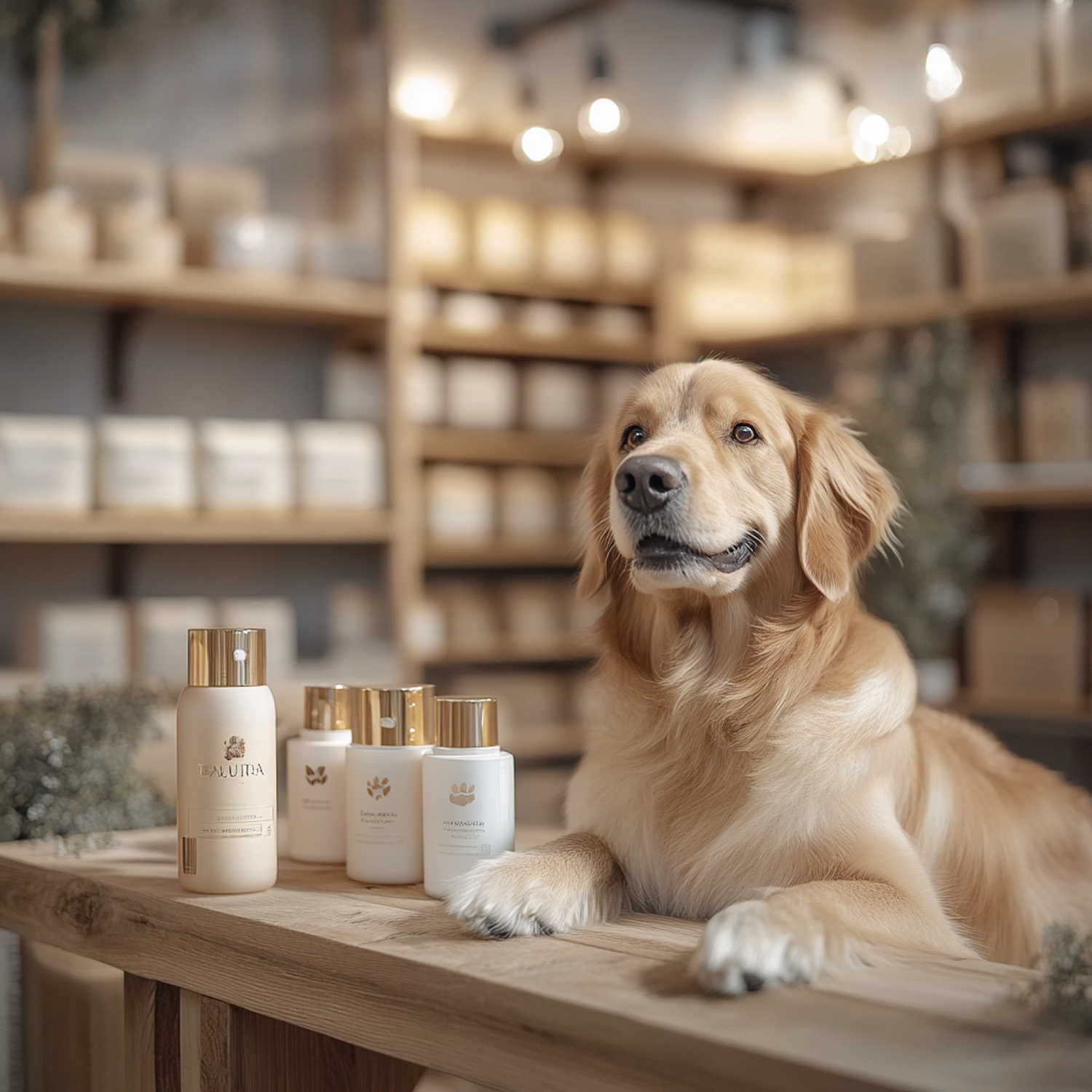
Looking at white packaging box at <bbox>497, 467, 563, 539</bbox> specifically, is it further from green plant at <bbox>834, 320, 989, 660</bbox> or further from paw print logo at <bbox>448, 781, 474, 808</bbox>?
paw print logo at <bbox>448, 781, 474, 808</bbox>

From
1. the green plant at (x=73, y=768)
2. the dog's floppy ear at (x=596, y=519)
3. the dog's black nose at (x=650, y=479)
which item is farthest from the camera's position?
the green plant at (x=73, y=768)

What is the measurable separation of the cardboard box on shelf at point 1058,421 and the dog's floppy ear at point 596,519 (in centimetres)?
272

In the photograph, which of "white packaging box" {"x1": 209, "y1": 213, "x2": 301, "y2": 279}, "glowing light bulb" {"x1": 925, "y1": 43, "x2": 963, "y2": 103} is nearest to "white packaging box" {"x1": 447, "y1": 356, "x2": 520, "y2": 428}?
"white packaging box" {"x1": 209, "y1": 213, "x2": 301, "y2": 279}

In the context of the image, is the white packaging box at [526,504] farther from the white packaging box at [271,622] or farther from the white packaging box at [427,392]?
the white packaging box at [271,622]

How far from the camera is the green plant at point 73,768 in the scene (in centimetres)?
168

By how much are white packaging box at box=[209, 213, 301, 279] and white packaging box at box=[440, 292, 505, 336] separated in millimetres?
779

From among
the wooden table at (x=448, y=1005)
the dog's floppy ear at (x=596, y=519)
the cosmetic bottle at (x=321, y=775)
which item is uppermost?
the dog's floppy ear at (x=596, y=519)

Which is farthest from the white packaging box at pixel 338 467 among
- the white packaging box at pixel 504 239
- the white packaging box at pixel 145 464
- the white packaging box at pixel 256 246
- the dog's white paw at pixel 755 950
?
the dog's white paw at pixel 755 950

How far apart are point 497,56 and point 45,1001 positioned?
413cm

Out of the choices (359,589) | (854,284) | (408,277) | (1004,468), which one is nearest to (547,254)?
(408,277)

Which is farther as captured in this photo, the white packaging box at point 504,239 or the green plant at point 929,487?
the white packaging box at point 504,239

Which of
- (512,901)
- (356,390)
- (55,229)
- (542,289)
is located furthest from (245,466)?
(512,901)

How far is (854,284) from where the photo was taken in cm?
448

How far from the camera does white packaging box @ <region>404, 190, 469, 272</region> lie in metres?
4.32
